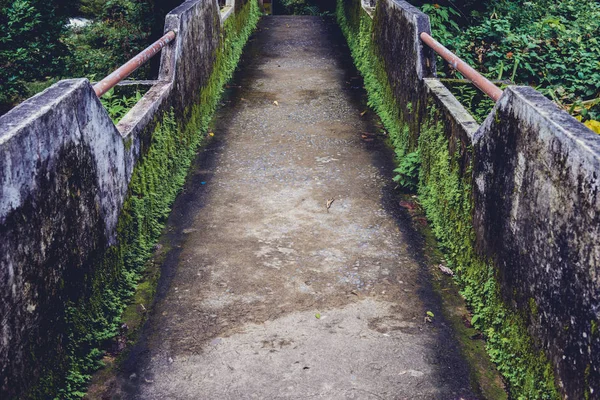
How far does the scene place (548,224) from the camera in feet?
9.23

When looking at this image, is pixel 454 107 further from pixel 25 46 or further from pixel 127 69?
pixel 25 46

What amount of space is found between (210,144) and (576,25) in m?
5.30

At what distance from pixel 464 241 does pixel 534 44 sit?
4225 mm

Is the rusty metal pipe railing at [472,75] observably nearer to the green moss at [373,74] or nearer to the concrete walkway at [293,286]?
the green moss at [373,74]

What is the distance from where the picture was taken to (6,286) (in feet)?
8.10

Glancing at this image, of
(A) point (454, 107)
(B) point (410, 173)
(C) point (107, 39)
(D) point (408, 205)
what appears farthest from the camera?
(C) point (107, 39)

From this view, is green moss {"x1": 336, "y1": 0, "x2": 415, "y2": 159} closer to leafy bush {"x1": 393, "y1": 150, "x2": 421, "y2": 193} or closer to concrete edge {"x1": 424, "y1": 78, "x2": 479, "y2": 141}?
leafy bush {"x1": 393, "y1": 150, "x2": 421, "y2": 193}

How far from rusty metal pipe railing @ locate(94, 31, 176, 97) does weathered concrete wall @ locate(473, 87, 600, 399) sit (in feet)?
8.14

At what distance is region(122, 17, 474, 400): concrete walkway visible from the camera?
3256mm

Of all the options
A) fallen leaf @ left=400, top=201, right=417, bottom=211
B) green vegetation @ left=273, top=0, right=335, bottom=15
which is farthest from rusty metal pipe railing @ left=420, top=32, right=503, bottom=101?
green vegetation @ left=273, top=0, right=335, bottom=15

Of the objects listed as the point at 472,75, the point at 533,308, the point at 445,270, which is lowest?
the point at 445,270

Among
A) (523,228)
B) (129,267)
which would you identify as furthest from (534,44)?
(129,267)

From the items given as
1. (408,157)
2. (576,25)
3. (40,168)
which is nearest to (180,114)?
(408,157)

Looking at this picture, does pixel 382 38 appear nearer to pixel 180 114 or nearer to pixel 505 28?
pixel 505 28
